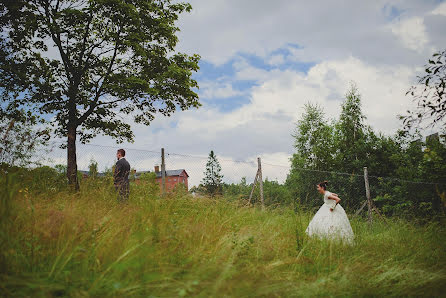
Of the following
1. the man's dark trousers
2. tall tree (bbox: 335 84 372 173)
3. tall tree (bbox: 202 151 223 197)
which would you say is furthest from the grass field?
tall tree (bbox: 335 84 372 173)

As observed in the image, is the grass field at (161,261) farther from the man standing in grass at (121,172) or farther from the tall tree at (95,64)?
the tall tree at (95,64)

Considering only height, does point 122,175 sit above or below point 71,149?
below

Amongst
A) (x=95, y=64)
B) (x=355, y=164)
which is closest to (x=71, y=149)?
(x=95, y=64)

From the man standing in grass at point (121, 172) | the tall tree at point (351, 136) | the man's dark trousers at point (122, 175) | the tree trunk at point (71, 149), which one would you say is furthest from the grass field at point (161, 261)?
the tall tree at point (351, 136)

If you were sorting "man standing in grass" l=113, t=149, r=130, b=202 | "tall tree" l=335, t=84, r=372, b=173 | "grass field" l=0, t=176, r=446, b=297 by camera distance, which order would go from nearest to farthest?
"grass field" l=0, t=176, r=446, b=297 < "man standing in grass" l=113, t=149, r=130, b=202 < "tall tree" l=335, t=84, r=372, b=173

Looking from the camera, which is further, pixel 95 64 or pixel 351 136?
pixel 351 136

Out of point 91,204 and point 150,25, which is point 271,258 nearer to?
point 91,204

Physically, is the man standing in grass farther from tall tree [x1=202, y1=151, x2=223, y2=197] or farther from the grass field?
tall tree [x1=202, y1=151, x2=223, y2=197]

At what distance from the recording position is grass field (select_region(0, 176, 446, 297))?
2090 millimetres

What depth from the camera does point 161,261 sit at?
8.52 ft

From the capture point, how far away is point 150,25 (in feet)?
41.0

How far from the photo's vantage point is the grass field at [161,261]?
6.86 ft

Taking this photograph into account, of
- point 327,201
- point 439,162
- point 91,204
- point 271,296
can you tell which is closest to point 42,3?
point 91,204

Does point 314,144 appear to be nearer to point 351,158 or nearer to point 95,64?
point 351,158
